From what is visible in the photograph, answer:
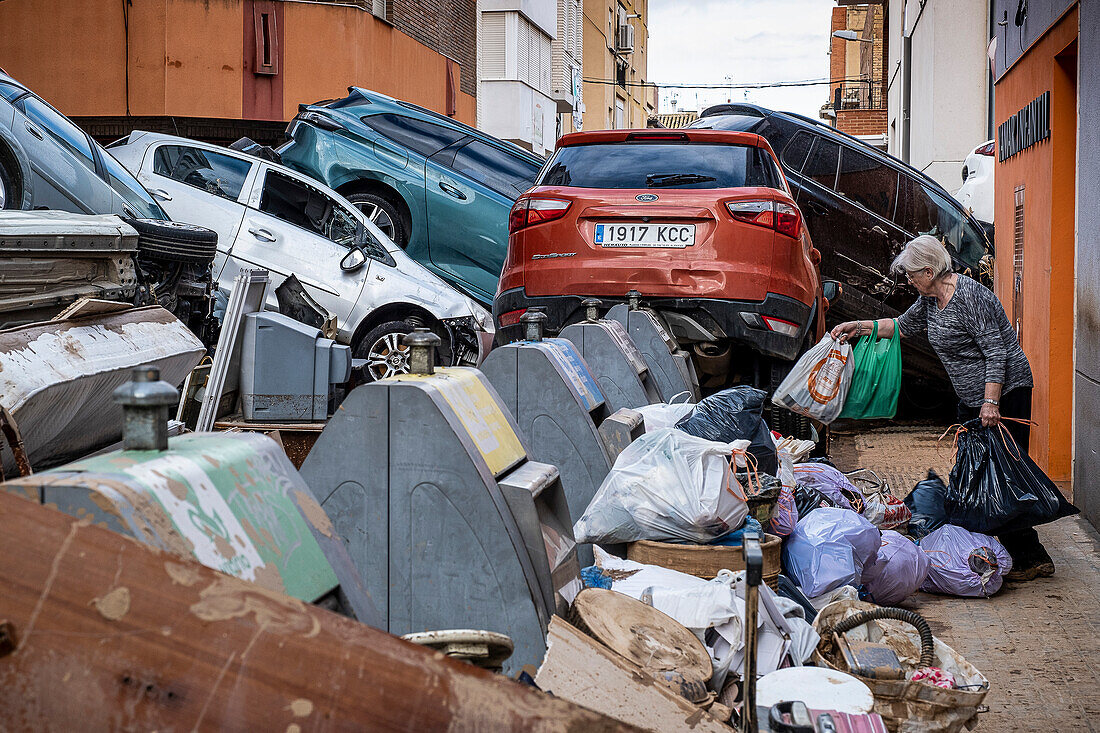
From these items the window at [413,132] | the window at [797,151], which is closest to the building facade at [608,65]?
the window at [413,132]

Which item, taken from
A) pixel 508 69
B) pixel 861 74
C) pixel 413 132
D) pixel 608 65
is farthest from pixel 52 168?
pixel 608 65

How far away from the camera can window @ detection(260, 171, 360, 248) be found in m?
9.56

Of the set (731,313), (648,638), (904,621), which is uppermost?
(731,313)

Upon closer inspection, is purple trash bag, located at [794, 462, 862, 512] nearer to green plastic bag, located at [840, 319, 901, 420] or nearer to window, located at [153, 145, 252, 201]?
green plastic bag, located at [840, 319, 901, 420]

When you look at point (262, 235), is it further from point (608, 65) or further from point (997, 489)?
point (608, 65)

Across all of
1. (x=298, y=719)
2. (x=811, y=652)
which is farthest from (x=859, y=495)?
(x=298, y=719)

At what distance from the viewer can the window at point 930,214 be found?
32.2 feet

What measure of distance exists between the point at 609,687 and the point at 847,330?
4.19 m

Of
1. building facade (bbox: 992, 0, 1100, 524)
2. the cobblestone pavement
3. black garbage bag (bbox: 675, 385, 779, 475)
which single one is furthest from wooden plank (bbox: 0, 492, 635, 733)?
building facade (bbox: 992, 0, 1100, 524)

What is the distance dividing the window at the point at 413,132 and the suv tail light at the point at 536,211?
5.77 m

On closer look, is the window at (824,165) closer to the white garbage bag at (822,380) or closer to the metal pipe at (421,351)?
the white garbage bag at (822,380)

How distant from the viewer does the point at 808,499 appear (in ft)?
16.9

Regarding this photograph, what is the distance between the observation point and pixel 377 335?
367 inches

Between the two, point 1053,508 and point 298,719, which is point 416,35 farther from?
point 298,719
